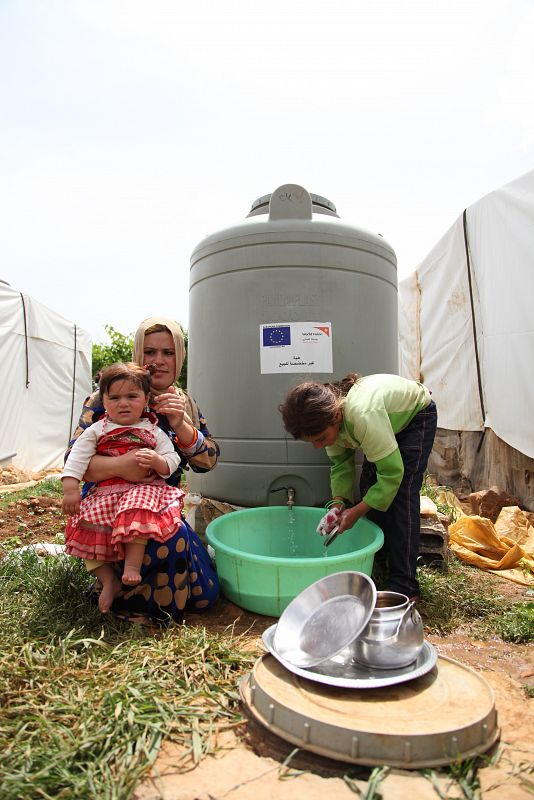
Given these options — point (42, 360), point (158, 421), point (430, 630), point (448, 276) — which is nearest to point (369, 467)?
point (430, 630)

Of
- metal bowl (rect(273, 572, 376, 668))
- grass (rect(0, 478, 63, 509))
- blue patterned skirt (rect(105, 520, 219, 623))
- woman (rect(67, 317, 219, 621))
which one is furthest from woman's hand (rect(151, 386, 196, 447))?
grass (rect(0, 478, 63, 509))

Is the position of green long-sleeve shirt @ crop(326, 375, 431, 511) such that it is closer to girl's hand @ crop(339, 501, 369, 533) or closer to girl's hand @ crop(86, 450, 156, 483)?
girl's hand @ crop(339, 501, 369, 533)

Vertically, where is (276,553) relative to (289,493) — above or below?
below

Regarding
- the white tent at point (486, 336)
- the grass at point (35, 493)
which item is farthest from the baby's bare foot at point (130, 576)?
the grass at point (35, 493)

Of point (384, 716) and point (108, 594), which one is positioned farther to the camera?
point (108, 594)

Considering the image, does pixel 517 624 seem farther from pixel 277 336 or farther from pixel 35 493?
pixel 35 493

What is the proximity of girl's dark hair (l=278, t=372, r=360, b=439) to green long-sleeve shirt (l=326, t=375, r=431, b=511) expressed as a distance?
0.31ft

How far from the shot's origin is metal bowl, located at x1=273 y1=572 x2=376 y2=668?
1.54 m

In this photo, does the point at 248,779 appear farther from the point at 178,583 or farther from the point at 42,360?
the point at 42,360

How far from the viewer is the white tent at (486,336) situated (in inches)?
148

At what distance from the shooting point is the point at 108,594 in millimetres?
1902

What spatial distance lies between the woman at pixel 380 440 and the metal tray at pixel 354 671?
670mm

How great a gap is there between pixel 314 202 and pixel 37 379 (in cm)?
638

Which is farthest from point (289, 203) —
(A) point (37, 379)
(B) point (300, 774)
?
(A) point (37, 379)
